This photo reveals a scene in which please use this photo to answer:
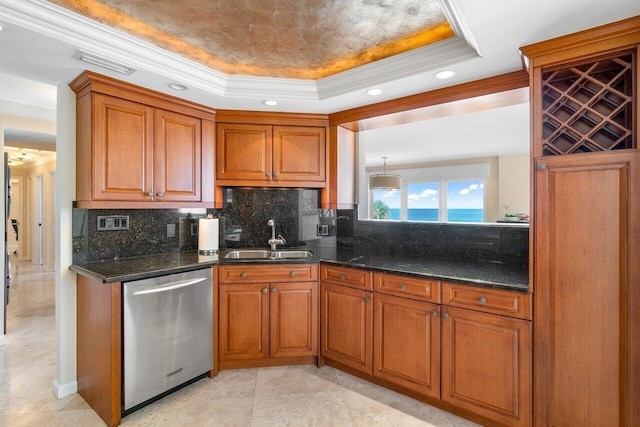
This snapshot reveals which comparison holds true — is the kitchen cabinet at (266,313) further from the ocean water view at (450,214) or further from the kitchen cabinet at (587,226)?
the ocean water view at (450,214)

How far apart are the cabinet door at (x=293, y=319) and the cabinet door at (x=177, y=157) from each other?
41.7 inches

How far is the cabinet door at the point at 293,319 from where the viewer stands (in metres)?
2.55

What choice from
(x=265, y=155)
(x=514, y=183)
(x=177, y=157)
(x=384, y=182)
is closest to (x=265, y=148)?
(x=265, y=155)

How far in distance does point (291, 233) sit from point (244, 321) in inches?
38.4

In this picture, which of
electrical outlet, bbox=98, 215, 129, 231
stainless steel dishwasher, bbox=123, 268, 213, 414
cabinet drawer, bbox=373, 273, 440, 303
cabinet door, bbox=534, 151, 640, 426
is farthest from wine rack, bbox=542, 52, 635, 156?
electrical outlet, bbox=98, 215, 129, 231

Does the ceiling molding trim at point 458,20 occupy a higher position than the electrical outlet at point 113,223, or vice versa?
the ceiling molding trim at point 458,20

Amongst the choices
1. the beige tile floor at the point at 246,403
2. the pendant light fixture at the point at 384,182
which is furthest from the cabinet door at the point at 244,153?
the pendant light fixture at the point at 384,182

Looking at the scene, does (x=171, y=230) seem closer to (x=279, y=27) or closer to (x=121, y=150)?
(x=121, y=150)

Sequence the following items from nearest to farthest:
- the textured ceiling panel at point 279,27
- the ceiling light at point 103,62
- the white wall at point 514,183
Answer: the textured ceiling panel at point 279,27
the ceiling light at point 103,62
the white wall at point 514,183

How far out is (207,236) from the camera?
2.78m

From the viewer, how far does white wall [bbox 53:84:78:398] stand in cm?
219

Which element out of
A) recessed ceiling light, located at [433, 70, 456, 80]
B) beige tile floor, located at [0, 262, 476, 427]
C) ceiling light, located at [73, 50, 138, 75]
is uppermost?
ceiling light, located at [73, 50, 138, 75]

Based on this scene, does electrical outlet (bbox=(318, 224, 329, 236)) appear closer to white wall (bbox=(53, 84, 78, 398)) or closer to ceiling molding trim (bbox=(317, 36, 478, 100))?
ceiling molding trim (bbox=(317, 36, 478, 100))

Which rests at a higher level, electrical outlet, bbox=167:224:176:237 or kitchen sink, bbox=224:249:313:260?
electrical outlet, bbox=167:224:176:237
